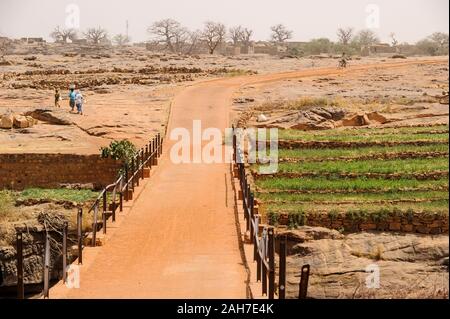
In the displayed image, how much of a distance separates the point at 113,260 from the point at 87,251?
880 millimetres

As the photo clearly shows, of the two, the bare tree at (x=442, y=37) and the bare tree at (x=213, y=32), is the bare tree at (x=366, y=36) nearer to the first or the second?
the bare tree at (x=213, y=32)

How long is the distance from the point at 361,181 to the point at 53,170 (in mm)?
9908

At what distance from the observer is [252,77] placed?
45062 millimetres

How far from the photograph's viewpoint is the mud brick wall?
22797 mm

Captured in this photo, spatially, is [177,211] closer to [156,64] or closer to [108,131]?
[108,131]

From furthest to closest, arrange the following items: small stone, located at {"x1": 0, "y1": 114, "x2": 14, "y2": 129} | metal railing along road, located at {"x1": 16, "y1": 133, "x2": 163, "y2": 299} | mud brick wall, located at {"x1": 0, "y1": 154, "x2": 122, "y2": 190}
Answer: small stone, located at {"x1": 0, "y1": 114, "x2": 14, "y2": 129}, mud brick wall, located at {"x1": 0, "y1": 154, "x2": 122, "y2": 190}, metal railing along road, located at {"x1": 16, "y1": 133, "x2": 163, "y2": 299}

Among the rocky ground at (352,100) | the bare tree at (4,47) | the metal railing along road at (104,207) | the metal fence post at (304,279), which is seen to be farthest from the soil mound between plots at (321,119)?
the bare tree at (4,47)

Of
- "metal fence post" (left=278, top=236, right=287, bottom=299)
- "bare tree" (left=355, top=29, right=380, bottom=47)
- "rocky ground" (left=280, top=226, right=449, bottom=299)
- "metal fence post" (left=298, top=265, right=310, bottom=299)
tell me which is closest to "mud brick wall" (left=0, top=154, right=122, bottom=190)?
"rocky ground" (left=280, top=226, right=449, bottom=299)

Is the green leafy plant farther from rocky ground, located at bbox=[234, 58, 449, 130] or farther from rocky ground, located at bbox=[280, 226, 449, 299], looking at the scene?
rocky ground, located at bbox=[234, 58, 449, 130]

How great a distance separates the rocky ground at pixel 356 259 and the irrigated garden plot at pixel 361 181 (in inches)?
24.1

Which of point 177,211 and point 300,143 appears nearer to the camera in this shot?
point 177,211

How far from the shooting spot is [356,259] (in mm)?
15203

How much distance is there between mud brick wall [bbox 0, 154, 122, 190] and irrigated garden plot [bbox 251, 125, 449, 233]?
16.3ft

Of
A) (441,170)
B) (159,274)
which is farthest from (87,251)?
(441,170)
